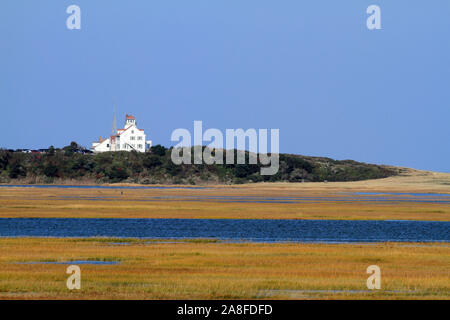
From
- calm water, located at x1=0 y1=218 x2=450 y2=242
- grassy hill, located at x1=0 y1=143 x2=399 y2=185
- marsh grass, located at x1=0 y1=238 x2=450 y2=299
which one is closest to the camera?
marsh grass, located at x1=0 y1=238 x2=450 y2=299

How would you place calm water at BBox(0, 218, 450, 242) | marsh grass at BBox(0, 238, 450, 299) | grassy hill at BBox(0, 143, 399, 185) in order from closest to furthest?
marsh grass at BBox(0, 238, 450, 299)
calm water at BBox(0, 218, 450, 242)
grassy hill at BBox(0, 143, 399, 185)

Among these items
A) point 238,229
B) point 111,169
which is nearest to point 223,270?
point 238,229

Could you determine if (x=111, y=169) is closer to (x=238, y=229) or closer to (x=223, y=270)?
(x=238, y=229)

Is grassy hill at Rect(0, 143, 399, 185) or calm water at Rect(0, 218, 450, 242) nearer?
calm water at Rect(0, 218, 450, 242)

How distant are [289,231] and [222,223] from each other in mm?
8129

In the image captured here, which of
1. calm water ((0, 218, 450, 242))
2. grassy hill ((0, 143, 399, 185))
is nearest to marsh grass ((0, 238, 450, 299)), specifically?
calm water ((0, 218, 450, 242))

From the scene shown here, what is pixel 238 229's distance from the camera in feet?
190

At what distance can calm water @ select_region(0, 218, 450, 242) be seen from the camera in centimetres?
5184

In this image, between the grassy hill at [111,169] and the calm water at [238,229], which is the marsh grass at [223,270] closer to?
the calm water at [238,229]

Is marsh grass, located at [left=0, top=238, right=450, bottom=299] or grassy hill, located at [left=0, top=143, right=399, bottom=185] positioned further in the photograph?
grassy hill, located at [left=0, top=143, right=399, bottom=185]

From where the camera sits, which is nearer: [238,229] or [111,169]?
[238,229]

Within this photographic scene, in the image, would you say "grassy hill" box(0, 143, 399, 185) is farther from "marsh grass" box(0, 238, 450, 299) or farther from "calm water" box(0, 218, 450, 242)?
"marsh grass" box(0, 238, 450, 299)

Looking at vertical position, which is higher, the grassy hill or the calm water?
the grassy hill

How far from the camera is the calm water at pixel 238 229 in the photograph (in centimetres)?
5184
